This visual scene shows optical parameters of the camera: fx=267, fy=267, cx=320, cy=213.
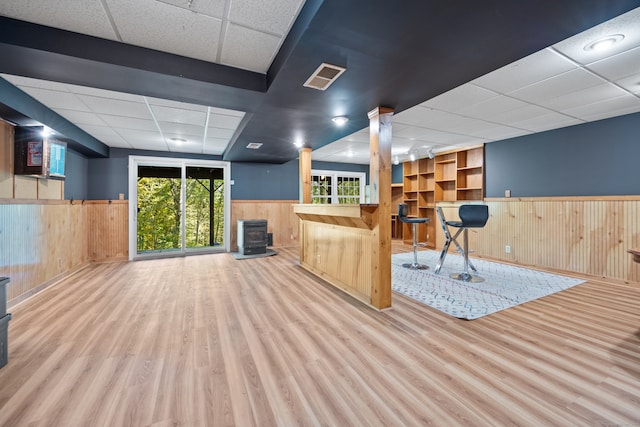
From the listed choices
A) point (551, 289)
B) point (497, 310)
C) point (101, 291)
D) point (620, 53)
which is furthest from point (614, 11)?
point (101, 291)

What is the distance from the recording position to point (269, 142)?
4.71 metres

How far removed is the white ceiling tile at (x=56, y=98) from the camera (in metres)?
2.88

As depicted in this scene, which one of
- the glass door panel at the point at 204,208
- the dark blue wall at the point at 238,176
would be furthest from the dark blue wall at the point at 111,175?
the glass door panel at the point at 204,208

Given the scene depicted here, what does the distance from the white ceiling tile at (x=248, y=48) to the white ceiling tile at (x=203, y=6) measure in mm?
149

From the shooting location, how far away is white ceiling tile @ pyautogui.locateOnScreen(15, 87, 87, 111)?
9.46ft

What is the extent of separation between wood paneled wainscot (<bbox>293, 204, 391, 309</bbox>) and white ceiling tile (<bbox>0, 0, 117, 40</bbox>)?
2556mm

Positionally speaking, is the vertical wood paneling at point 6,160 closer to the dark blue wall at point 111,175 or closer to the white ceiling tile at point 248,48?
the dark blue wall at point 111,175

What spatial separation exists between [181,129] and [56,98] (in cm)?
150

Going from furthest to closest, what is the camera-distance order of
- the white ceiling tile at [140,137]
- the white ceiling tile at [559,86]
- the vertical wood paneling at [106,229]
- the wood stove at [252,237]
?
the wood stove at [252,237] → the vertical wood paneling at [106,229] → the white ceiling tile at [140,137] → the white ceiling tile at [559,86]

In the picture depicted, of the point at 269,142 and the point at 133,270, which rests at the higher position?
the point at 269,142

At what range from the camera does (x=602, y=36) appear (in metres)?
2.02

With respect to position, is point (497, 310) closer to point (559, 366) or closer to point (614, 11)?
point (559, 366)

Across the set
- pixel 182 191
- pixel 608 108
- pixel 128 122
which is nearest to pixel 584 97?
pixel 608 108

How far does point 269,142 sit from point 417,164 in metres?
4.48
